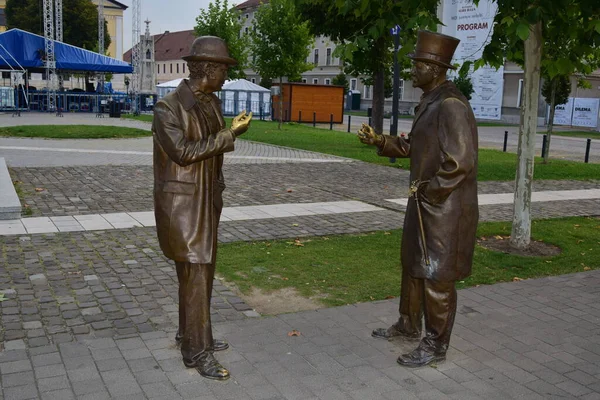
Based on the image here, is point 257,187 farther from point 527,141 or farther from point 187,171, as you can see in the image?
point 187,171

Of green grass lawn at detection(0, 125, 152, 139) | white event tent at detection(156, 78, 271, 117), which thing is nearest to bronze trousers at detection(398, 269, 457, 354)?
green grass lawn at detection(0, 125, 152, 139)

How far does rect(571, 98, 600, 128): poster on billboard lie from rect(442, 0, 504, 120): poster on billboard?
18.8ft

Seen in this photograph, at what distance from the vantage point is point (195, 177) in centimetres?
428

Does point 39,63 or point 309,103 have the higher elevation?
point 39,63

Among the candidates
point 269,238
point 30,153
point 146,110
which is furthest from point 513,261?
point 146,110

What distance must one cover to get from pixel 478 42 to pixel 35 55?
93.0 feet

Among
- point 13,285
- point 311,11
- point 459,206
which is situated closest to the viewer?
point 459,206

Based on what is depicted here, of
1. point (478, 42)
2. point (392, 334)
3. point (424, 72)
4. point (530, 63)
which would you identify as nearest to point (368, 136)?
point (424, 72)

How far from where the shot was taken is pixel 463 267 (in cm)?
465

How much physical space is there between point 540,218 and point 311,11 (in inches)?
439

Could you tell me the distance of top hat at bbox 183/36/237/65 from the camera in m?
4.16

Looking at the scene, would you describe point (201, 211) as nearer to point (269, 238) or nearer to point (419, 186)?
point (419, 186)

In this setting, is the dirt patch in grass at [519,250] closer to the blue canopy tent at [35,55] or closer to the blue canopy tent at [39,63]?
the blue canopy tent at [39,63]

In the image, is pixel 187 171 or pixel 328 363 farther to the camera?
pixel 328 363
